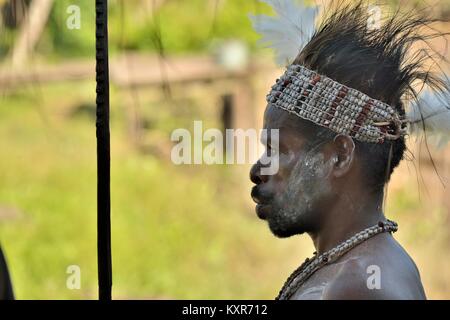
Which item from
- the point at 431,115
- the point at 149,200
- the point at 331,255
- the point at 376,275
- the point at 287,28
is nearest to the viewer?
the point at 376,275

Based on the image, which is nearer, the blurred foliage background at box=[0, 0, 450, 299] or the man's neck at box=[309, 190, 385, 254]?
the man's neck at box=[309, 190, 385, 254]

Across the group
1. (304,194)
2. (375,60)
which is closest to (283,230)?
(304,194)

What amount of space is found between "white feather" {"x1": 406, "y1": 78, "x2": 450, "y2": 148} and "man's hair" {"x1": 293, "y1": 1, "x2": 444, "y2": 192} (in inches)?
1.7

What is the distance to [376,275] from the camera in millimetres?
2420

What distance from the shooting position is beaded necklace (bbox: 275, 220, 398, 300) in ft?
8.40

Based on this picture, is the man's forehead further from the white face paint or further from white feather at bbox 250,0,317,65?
white feather at bbox 250,0,317,65

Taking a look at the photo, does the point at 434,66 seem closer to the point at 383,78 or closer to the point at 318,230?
the point at 383,78

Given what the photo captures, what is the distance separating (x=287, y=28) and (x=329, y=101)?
17.4 inches

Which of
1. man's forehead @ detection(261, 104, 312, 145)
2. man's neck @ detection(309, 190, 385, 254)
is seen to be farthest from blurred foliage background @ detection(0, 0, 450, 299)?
man's neck @ detection(309, 190, 385, 254)

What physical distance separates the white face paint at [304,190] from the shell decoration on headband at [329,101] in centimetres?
11

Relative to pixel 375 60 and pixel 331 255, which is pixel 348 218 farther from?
pixel 375 60

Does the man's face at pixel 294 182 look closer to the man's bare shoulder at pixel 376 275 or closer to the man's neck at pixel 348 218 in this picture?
the man's neck at pixel 348 218

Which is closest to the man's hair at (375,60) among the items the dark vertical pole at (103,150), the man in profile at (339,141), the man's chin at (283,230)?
the man in profile at (339,141)

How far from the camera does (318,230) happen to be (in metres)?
2.63
